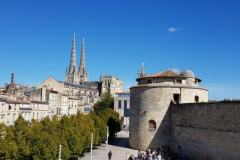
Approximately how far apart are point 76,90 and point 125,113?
66.0ft

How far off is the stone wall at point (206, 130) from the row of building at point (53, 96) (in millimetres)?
18798

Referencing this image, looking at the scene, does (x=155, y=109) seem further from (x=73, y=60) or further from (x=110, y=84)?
(x=73, y=60)

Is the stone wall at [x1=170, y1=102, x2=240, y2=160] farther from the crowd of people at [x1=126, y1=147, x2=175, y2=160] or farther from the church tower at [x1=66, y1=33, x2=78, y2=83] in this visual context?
the church tower at [x1=66, y1=33, x2=78, y2=83]

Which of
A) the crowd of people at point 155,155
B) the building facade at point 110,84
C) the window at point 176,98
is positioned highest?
the building facade at point 110,84

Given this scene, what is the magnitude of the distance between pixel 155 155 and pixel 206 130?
3.87m

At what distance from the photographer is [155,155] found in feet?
79.6

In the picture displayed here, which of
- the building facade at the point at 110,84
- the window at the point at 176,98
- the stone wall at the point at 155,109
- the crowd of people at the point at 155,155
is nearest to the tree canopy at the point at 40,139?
the crowd of people at the point at 155,155

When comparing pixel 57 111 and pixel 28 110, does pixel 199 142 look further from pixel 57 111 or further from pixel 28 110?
pixel 57 111

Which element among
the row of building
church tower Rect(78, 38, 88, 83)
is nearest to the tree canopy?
the row of building

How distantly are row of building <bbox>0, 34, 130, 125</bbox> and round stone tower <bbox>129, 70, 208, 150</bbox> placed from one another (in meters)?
14.5

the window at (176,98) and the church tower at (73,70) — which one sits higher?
the church tower at (73,70)

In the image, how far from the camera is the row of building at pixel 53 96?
1698 inches

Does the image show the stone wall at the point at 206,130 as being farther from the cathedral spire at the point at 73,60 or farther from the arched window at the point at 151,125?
the cathedral spire at the point at 73,60

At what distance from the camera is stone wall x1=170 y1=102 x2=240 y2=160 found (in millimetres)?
19844
